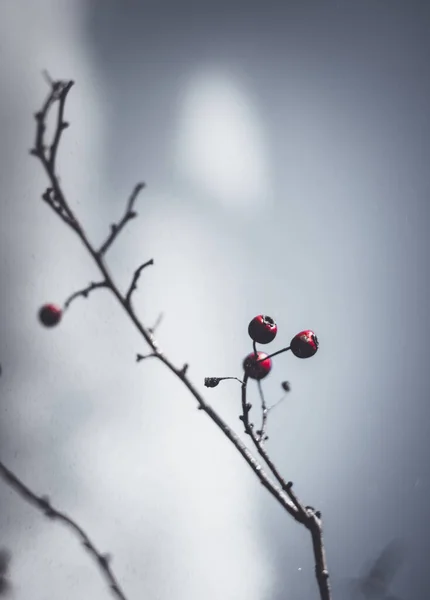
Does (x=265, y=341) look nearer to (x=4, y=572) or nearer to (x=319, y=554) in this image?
(x=319, y=554)

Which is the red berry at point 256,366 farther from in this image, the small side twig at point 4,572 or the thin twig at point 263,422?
the small side twig at point 4,572

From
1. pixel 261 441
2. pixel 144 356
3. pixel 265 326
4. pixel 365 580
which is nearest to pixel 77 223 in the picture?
pixel 144 356

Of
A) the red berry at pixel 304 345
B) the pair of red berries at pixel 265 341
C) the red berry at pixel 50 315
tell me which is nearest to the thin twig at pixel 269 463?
the pair of red berries at pixel 265 341

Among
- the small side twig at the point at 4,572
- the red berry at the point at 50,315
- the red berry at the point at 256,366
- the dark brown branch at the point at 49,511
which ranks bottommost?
the small side twig at the point at 4,572

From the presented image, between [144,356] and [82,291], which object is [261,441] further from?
[82,291]

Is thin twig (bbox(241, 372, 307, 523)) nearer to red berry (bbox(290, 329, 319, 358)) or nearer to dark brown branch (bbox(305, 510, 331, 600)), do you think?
dark brown branch (bbox(305, 510, 331, 600))

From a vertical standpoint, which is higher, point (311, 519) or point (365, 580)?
point (311, 519)

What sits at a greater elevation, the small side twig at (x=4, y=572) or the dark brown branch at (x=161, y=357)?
the dark brown branch at (x=161, y=357)
